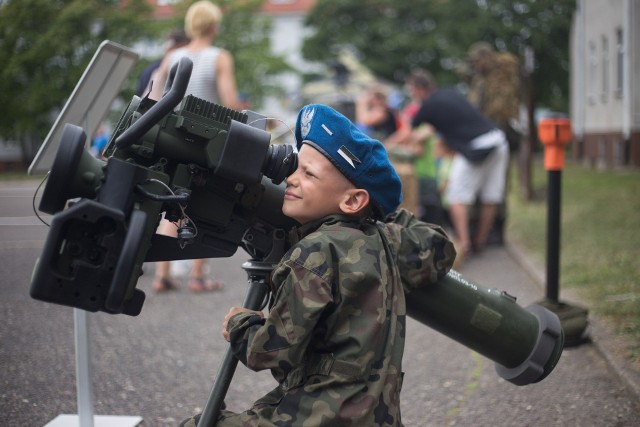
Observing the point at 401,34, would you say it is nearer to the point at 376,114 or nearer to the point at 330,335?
the point at 376,114

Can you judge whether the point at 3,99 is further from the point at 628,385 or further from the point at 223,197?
the point at 628,385

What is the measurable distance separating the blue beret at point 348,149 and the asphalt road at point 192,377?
1542mm

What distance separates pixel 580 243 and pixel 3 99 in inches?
224

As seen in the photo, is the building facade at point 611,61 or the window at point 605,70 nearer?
the building facade at point 611,61

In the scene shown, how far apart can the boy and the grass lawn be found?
2.28m

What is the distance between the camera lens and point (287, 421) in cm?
232

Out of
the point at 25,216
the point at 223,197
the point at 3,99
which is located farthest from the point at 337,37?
the point at 223,197

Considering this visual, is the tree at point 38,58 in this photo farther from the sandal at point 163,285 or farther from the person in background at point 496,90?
the person in background at point 496,90

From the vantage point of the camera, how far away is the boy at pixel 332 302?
2.27 meters

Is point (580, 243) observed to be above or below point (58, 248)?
below

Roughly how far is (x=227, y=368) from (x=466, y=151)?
5.88 meters

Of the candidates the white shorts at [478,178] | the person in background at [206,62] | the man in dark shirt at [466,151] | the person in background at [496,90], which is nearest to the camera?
the person in background at [206,62]

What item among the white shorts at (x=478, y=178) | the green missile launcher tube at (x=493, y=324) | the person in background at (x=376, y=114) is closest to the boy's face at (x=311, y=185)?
the green missile launcher tube at (x=493, y=324)

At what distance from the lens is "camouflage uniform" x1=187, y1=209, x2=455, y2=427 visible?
2262 millimetres
